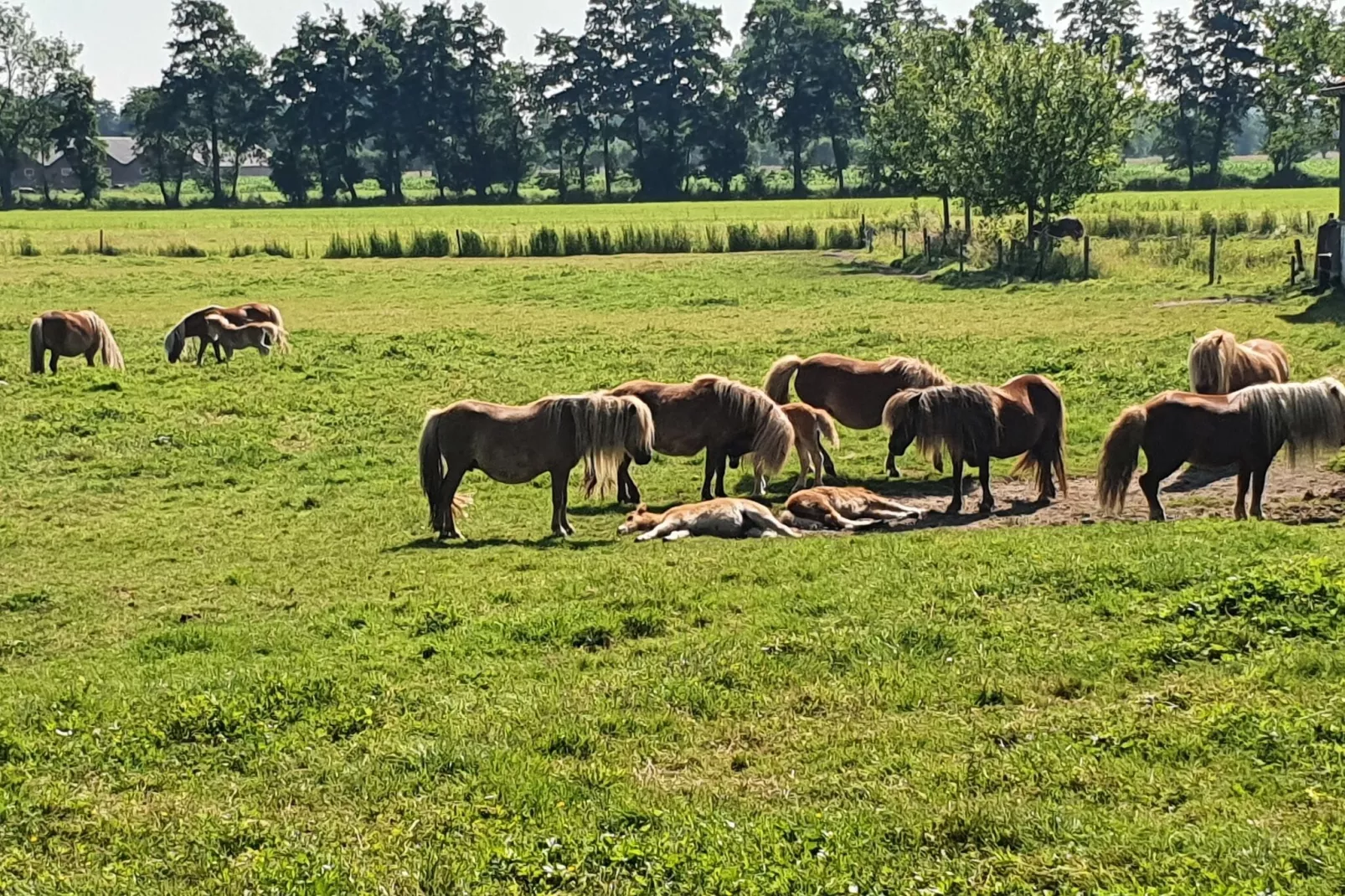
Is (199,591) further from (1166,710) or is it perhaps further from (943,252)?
(943,252)

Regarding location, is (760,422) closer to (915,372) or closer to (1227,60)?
(915,372)

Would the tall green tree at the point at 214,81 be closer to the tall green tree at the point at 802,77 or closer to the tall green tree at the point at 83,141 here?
the tall green tree at the point at 83,141

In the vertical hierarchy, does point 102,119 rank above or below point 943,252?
above

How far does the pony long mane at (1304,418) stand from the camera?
35.4 feet

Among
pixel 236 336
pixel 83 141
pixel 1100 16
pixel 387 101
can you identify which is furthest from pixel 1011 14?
pixel 236 336

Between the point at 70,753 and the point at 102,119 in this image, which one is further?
the point at 102,119

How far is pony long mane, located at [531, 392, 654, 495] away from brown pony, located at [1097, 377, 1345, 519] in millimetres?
4100

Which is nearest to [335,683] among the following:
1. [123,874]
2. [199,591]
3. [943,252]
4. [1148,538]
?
[123,874]

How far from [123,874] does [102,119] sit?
218 meters

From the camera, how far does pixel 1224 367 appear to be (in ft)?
45.7

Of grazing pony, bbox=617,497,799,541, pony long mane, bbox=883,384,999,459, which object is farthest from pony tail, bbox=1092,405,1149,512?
grazing pony, bbox=617,497,799,541

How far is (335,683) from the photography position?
737cm

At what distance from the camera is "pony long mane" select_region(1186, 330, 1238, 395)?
548 inches

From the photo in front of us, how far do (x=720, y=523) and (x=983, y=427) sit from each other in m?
2.78
